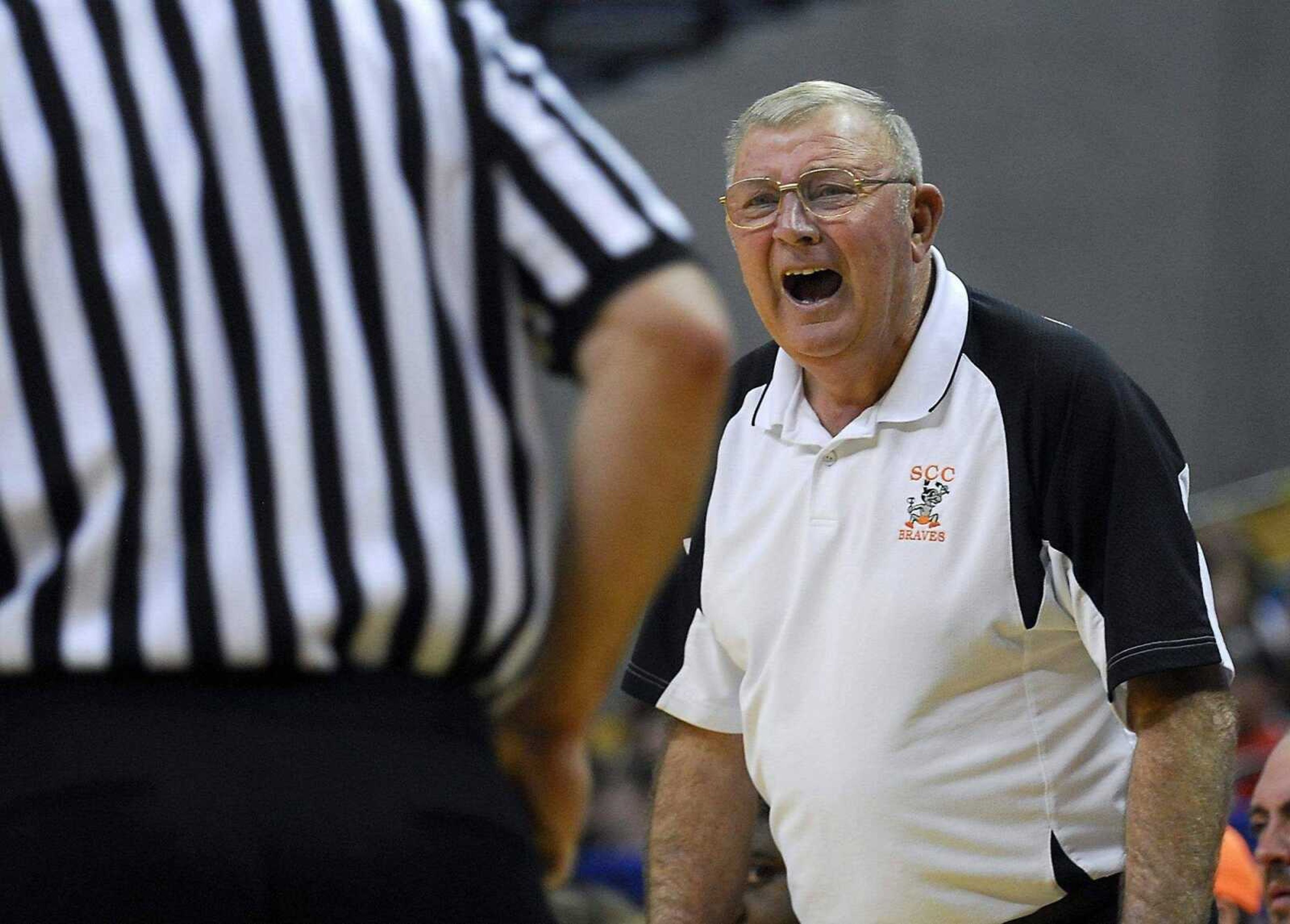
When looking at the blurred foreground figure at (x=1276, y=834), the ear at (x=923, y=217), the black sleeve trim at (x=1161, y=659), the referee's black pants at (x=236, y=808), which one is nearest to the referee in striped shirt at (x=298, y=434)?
the referee's black pants at (x=236, y=808)

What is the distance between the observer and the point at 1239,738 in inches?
184

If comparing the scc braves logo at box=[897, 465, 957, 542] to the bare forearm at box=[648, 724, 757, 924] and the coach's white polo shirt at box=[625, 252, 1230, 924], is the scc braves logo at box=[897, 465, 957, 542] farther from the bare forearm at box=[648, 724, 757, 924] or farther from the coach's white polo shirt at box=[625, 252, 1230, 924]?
the bare forearm at box=[648, 724, 757, 924]

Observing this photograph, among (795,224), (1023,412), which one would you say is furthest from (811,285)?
(1023,412)

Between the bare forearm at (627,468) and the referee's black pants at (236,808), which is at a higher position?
the bare forearm at (627,468)

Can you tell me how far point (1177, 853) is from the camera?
268cm

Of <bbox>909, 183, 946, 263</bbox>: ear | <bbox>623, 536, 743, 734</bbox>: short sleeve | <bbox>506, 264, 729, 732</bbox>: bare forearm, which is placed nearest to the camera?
<bbox>506, 264, 729, 732</bbox>: bare forearm

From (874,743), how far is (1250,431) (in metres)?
10.7

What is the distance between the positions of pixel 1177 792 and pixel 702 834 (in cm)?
87

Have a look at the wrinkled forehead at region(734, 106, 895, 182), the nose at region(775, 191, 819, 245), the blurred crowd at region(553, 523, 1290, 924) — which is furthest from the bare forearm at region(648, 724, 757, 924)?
the blurred crowd at region(553, 523, 1290, 924)

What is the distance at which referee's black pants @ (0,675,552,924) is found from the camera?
1.54 m

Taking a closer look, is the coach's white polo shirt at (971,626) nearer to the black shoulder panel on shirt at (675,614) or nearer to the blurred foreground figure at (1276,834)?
the black shoulder panel on shirt at (675,614)

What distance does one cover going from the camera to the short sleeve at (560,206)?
170cm

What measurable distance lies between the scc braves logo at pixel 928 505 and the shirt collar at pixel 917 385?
11 centimetres

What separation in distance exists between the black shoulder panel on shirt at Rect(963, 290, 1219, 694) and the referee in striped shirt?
1.18 metres
